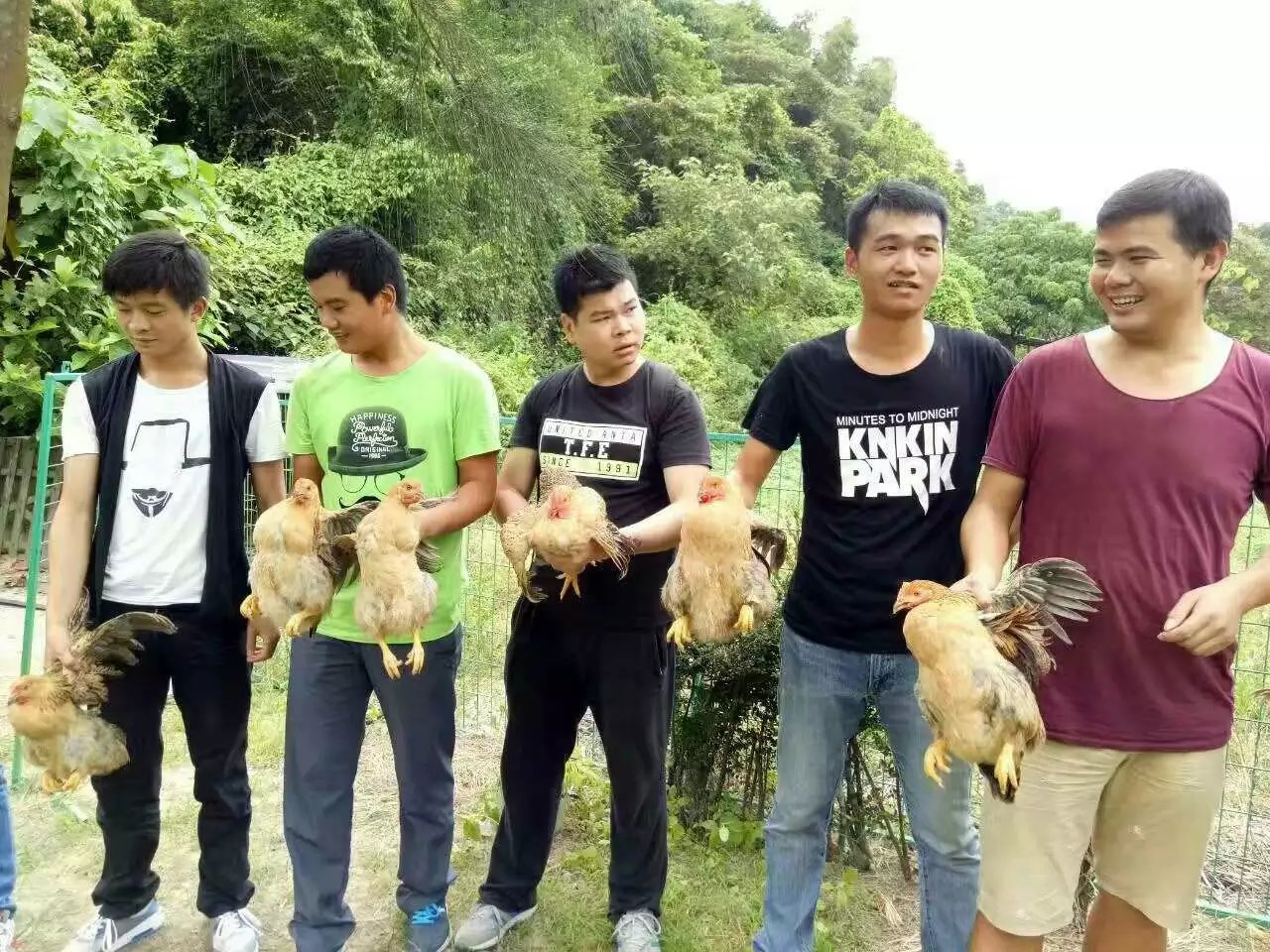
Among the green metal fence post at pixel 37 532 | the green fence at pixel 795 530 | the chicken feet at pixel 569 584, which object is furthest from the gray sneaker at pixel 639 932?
the green metal fence post at pixel 37 532

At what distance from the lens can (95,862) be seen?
3.88m

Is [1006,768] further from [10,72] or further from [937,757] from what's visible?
[10,72]

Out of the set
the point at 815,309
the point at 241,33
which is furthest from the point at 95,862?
the point at 815,309

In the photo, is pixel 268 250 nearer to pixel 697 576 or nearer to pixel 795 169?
pixel 697 576

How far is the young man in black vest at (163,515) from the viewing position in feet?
9.53

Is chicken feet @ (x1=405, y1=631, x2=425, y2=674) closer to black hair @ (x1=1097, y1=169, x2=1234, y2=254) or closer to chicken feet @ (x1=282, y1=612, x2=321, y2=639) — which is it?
chicken feet @ (x1=282, y1=612, x2=321, y2=639)

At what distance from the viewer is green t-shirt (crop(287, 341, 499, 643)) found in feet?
9.40

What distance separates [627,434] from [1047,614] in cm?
142

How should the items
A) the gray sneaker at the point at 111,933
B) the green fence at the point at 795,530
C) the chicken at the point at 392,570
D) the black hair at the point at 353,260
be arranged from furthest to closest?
the green fence at the point at 795,530
the gray sneaker at the point at 111,933
the black hair at the point at 353,260
the chicken at the point at 392,570

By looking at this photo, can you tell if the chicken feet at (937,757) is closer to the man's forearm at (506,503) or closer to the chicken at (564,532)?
the chicken at (564,532)

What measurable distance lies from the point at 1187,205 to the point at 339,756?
3.00m

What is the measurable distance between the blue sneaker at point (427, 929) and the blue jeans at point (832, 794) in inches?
44.7

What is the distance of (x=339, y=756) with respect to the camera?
116 inches

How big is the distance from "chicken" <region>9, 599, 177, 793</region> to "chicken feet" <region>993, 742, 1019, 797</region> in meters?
2.47
